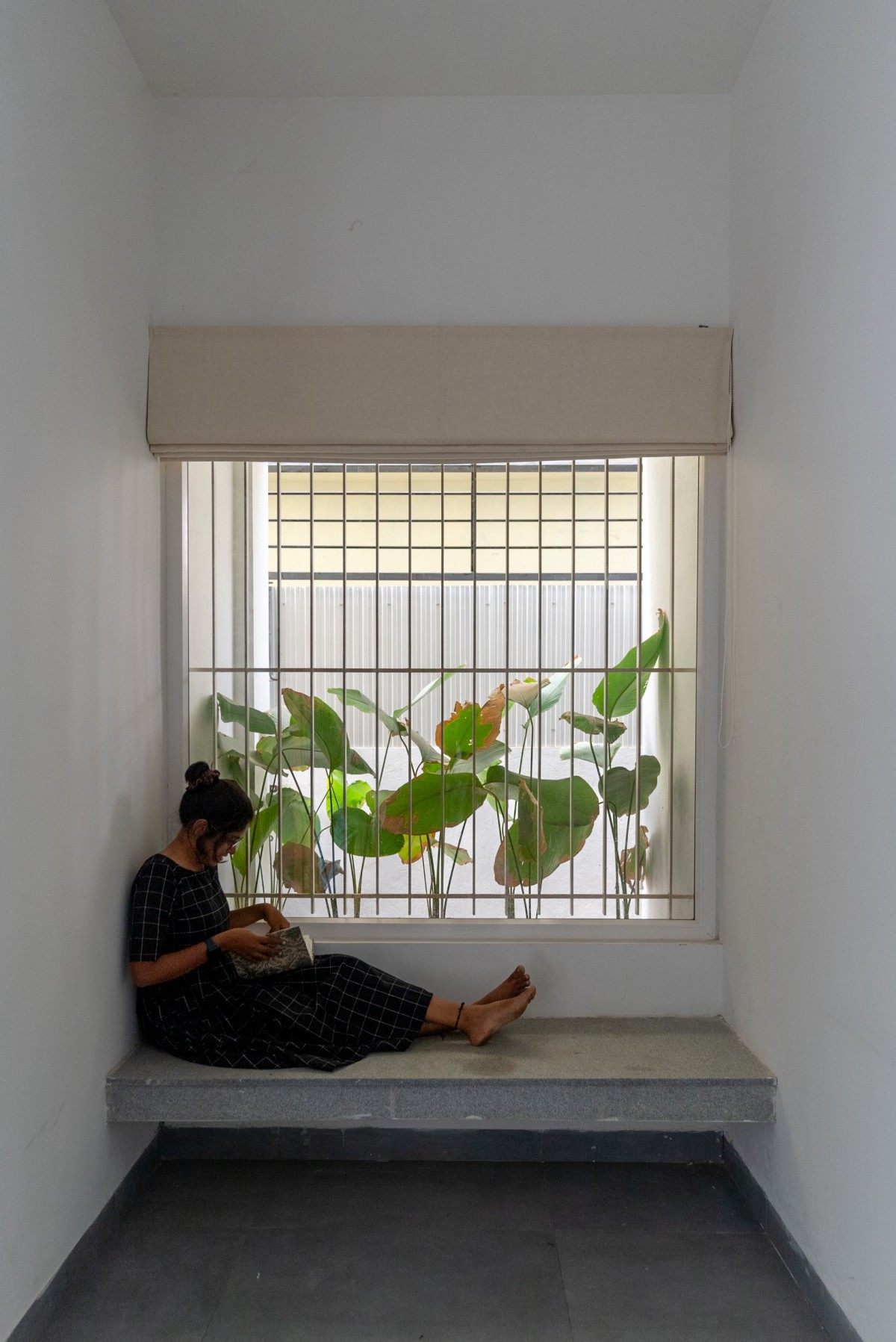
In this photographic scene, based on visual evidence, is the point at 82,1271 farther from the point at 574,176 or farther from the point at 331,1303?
the point at 574,176

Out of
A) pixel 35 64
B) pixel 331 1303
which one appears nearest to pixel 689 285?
pixel 35 64

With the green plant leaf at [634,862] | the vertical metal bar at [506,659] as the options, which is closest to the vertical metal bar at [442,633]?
the vertical metal bar at [506,659]

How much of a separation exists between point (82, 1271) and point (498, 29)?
328 cm

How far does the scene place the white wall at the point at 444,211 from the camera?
10.0 ft

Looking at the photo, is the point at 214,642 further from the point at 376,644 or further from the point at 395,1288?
the point at 395,1288

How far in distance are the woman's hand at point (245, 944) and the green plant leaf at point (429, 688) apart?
813 millimetres

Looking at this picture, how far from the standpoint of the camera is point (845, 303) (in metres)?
2.19

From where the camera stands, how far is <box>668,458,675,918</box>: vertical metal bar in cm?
320

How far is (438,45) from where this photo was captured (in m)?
2.81

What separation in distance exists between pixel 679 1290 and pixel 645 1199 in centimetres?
42

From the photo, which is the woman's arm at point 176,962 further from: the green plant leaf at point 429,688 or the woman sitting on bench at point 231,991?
the green plant leaf at point 429,688

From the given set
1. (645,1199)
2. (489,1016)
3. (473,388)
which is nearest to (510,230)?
(473,388)

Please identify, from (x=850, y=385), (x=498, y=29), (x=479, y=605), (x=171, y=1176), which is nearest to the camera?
(x=850, y=385)

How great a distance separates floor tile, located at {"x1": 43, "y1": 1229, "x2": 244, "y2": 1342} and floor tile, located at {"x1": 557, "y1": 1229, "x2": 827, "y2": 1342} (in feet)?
2.71
